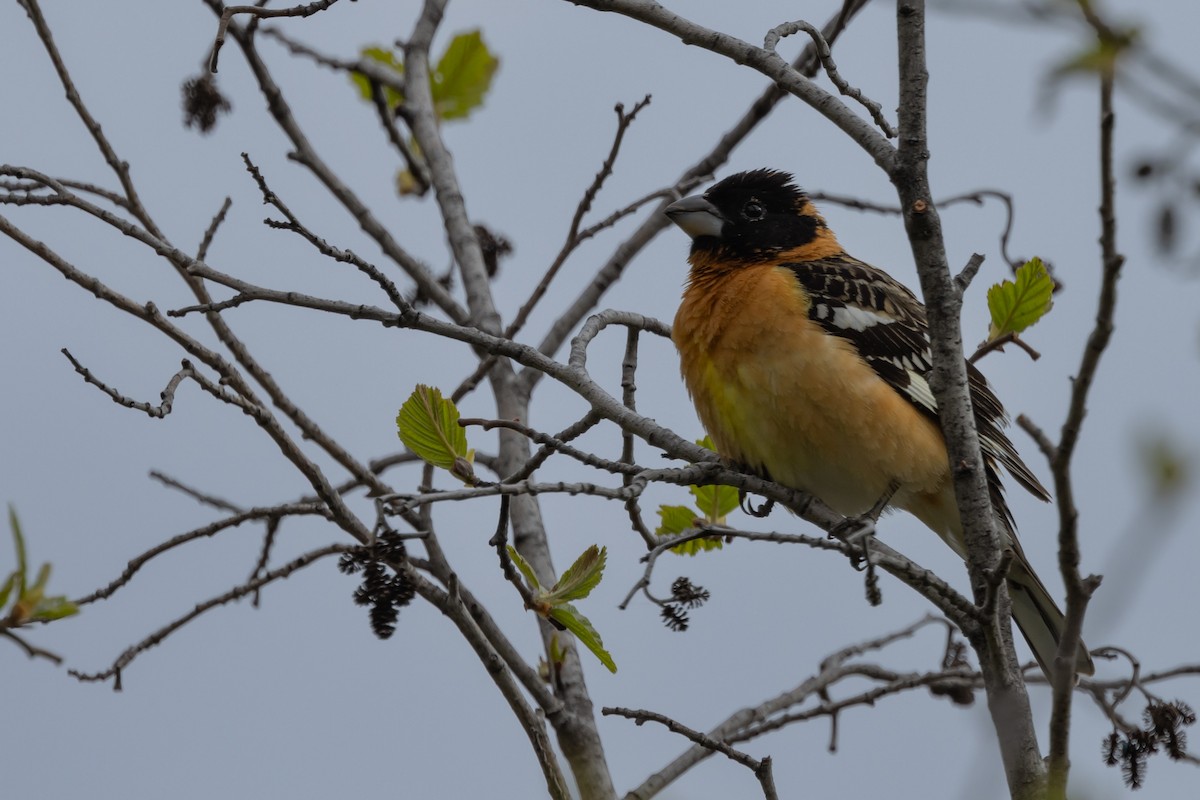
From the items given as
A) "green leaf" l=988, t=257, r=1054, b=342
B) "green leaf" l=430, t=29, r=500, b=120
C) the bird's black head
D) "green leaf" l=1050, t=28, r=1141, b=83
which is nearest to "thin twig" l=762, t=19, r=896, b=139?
"green leaf" l=988, t=257, r=1054, b=342

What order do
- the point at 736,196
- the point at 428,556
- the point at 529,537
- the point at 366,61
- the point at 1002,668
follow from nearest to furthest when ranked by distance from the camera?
the point at 1002,668 < the point at 428,556 < the point at 529,537 < the point at 736,196 < the point at 366,61

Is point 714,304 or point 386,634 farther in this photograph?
point 714,304

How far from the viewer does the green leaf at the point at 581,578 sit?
3631 millimetres

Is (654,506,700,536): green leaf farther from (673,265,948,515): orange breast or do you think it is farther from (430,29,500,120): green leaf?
(430,29,500,120): green leaf

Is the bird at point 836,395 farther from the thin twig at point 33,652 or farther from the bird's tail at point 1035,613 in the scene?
the thin twig at point 33,652

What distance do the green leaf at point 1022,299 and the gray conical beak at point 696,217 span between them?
1.79 m

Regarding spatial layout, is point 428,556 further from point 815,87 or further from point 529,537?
point 815,87

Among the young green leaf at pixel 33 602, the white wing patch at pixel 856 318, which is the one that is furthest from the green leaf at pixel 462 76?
the young green leaf at pixel 33 602

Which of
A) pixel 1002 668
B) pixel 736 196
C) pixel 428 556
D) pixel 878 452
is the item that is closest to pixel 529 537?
pixel 428 556

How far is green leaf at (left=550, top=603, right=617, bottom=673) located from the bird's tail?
6.90 feet

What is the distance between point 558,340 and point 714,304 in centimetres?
93

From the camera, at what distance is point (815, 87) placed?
332 cm

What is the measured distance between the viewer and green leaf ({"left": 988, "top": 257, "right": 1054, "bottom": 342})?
3967mm

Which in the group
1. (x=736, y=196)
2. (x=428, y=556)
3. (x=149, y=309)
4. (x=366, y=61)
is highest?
(x=366, y=61)
